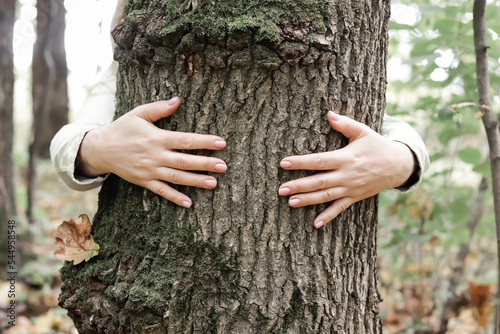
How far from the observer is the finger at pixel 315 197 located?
4.22 feet

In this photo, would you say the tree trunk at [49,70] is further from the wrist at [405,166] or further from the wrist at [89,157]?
the wrist at [405,166]

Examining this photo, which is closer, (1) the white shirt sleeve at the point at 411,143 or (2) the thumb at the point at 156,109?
(2) the thumb at the point at 156,109

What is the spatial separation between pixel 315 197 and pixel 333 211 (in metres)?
0.09

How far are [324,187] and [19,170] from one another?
969 cm

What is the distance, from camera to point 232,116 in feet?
4.25

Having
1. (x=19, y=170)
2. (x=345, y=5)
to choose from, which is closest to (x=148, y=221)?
(x=345, y=5)

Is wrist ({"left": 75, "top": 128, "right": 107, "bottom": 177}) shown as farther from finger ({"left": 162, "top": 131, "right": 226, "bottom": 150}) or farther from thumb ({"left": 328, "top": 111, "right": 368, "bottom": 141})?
thumb ({"left": 328, "top": 111, "right": 368, "bottom": 141})

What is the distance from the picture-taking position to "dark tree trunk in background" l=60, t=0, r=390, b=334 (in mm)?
1260

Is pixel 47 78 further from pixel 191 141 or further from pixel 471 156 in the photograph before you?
pixel 471 156

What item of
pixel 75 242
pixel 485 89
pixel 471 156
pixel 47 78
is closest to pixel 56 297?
pixel 47 78

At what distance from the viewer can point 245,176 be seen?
1.30m

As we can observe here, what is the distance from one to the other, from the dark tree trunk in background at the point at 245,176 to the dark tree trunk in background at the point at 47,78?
3817 mm

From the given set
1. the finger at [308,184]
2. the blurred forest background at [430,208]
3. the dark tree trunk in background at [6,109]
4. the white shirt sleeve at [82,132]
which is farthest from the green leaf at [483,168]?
the dark tree trunk in background at [6,109]

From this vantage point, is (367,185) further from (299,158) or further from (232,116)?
(232,116)
